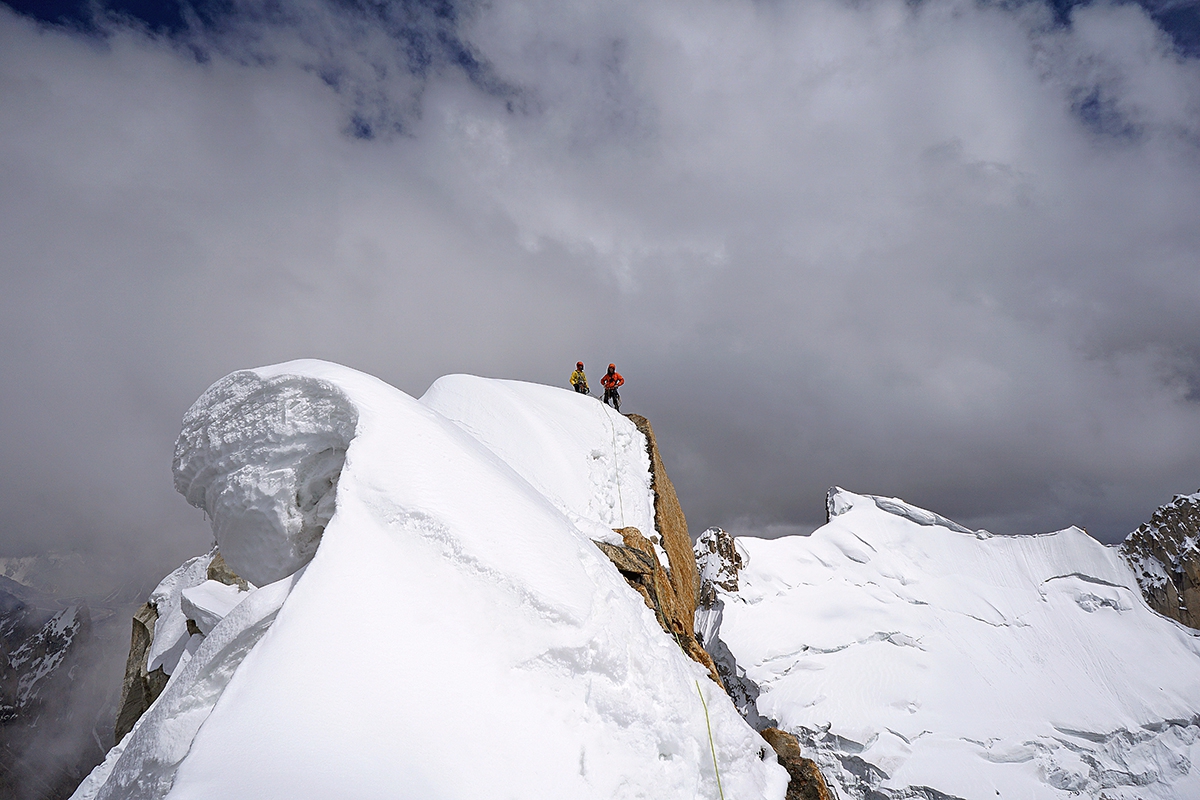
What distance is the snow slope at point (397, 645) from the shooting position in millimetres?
3812

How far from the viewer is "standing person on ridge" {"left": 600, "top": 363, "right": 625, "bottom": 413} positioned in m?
23.2

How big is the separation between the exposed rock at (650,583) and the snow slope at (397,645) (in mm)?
1783

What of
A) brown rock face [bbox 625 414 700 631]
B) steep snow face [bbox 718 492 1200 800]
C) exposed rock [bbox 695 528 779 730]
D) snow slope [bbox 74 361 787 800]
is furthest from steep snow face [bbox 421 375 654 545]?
steep snow face [bbox 718 492 1200 800]

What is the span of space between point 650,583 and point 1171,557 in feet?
687

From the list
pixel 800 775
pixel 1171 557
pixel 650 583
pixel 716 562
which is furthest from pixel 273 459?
pixel 1171 557

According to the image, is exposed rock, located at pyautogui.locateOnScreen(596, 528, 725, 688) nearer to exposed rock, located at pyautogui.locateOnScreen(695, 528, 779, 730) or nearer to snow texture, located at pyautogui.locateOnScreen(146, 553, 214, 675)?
snow texture, located at pyautogui.locateOnScreen(146, 553, 214, 675)

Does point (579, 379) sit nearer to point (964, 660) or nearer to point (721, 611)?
point (721, 611)

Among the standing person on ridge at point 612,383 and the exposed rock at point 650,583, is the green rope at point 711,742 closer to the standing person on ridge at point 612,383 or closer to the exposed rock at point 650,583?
the exposed rock at point 650,583

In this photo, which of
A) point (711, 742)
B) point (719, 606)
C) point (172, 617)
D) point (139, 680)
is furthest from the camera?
point (719, 606)

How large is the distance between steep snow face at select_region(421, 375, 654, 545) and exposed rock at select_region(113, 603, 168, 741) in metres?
12.9

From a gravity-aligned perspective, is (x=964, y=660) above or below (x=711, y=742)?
above

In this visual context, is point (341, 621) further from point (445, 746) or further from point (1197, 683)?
point (1197, 683)

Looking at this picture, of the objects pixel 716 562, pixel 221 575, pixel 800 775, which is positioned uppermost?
pixel 716 562

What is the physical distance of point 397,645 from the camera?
452 centimetres
